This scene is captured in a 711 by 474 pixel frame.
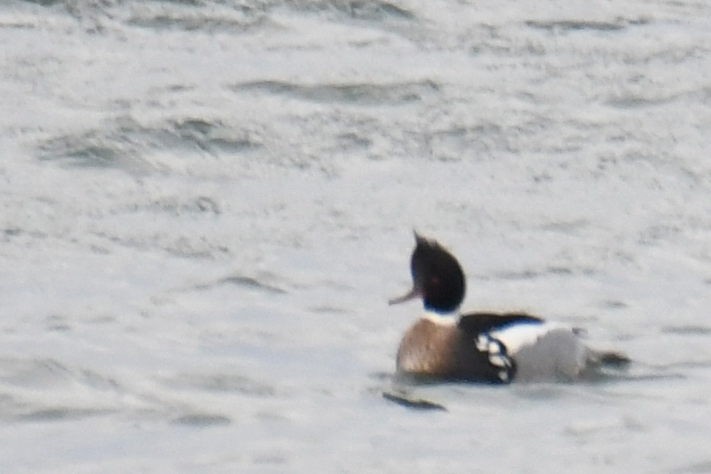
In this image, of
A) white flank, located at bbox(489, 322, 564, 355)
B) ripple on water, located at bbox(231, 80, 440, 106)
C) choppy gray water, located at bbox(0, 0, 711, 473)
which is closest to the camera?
choppy gray water, located at bbox(0, 0, 711, 473)

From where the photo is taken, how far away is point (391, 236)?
1437 cm

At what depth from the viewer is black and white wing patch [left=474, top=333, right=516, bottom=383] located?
1200 centimetres

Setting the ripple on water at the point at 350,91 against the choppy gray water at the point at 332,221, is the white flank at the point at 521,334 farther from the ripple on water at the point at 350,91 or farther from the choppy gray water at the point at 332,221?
the ripple on water at the point at 350,91

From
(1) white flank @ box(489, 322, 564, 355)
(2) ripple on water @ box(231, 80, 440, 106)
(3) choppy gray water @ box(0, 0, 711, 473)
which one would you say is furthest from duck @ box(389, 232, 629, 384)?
(2) ripple on water @ box(231, 80, 440, 106)

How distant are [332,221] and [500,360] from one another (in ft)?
8.71

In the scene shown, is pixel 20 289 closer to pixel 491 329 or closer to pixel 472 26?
pixel 491 329

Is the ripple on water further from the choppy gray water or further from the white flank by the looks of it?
the white flank

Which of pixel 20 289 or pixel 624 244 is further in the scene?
pixel 624 244

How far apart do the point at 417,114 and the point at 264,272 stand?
12.3 ft

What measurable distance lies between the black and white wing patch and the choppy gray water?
116mm

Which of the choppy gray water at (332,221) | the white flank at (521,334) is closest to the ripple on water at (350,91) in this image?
the choppy gray water at (332,221)

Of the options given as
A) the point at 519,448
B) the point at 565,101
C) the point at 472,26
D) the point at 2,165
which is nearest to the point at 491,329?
the point at 519,448

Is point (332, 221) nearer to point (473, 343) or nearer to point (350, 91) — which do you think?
point (473, 343)

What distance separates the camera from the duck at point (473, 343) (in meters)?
12.0
